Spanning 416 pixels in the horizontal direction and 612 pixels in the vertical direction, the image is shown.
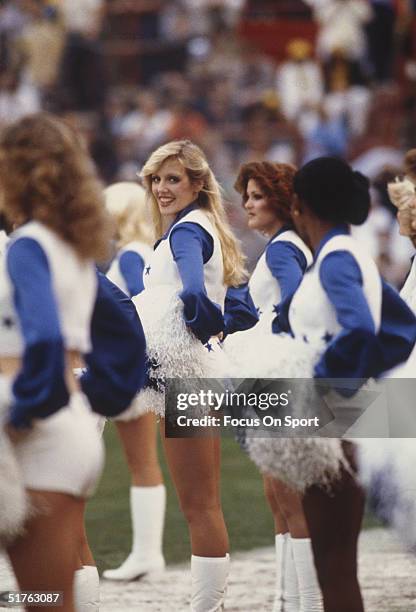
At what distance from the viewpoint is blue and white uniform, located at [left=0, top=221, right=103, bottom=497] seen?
283 centimetres

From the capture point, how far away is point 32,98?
47.6 ft

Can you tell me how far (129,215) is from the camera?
228 inches

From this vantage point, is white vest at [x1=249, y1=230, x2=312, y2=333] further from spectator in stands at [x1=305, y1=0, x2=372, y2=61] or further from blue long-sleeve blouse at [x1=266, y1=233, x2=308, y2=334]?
spectator in stands at [x1=305, y1=0, x2=372, y2=61]

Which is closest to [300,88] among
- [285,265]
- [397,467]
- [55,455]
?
[285,265]

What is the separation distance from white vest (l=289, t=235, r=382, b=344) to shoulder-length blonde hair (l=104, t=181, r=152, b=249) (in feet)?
7.08

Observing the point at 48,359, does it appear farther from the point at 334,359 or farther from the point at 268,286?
the point at 268,286

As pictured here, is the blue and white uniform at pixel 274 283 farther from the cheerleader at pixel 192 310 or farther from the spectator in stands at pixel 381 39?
the spectator in stands at pixel 381 39

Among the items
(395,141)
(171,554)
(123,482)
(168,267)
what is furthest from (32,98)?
(168,267)

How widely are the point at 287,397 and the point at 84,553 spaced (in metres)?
1.24

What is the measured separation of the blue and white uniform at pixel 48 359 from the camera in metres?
2.83

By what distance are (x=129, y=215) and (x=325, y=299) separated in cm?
232

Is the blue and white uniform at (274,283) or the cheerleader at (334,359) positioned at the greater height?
the blue and white uniform at (274,283)

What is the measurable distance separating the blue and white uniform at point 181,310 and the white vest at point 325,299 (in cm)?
69

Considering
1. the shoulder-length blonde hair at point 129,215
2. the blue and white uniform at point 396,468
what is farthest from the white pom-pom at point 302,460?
the shoulder-length blonde hair at point 129,215
